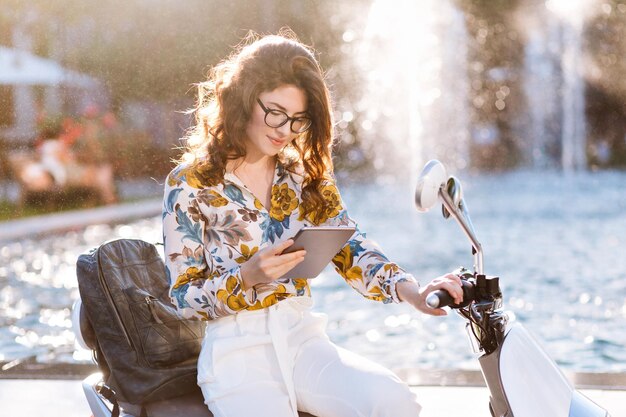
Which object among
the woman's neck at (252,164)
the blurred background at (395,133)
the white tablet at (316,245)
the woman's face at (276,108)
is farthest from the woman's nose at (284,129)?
the blurred background at (395,133)

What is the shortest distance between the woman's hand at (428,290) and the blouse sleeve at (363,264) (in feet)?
0.10

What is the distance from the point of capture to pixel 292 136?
6.79 feet

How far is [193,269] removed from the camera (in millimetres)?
1997

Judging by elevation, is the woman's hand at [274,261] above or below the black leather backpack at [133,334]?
above

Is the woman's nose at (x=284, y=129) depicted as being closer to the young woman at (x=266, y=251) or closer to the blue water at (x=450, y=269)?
the young woman at (x=266, y=251)

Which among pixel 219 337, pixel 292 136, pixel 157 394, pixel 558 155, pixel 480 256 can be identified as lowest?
pixel 558 155

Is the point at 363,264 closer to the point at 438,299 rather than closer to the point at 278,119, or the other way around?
the point at 278,119

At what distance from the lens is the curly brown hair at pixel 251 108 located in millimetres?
2057

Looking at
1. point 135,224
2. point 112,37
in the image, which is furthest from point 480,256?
point 112,37

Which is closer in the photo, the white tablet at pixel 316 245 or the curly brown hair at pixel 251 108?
the white tablet at pixel 316 245

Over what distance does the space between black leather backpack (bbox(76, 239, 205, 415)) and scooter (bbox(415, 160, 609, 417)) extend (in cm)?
67

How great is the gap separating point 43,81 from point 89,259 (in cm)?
1117

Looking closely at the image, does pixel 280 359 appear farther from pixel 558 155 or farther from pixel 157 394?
pixel 558 155

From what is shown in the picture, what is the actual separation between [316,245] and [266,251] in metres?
0.09
